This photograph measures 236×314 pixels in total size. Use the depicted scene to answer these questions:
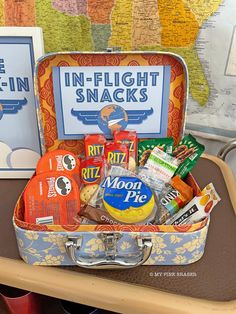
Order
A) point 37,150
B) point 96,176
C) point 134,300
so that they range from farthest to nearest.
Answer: point 37,150
point 96,176
point 134,300

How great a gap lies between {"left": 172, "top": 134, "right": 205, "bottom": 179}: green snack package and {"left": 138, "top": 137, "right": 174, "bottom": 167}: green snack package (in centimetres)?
1

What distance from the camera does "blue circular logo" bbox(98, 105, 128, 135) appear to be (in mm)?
661

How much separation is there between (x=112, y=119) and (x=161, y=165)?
13 cm

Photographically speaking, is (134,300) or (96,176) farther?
(96,176)

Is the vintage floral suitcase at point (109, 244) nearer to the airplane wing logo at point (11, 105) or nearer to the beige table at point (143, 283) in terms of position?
the beige table at point (143, 283)

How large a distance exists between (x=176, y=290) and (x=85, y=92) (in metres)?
0.36

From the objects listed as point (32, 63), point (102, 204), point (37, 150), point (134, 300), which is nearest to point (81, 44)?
point (32, 63)

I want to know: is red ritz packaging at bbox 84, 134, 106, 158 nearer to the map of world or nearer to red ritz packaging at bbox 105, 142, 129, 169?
red ritz packaging at bbox 105, 142, 129, 169

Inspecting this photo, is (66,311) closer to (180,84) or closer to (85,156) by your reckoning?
(85,156)

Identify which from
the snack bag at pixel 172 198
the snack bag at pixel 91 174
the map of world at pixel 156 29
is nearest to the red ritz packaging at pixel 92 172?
the snack bag at pixel 91 174

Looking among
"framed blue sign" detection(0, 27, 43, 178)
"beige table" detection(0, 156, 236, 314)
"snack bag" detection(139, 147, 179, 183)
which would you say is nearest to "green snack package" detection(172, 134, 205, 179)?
"snack bag" detection(139, 147, 179, 183)

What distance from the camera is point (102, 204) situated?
1.82 feet

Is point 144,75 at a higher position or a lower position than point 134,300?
higher

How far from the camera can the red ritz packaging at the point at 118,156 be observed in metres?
0.63
